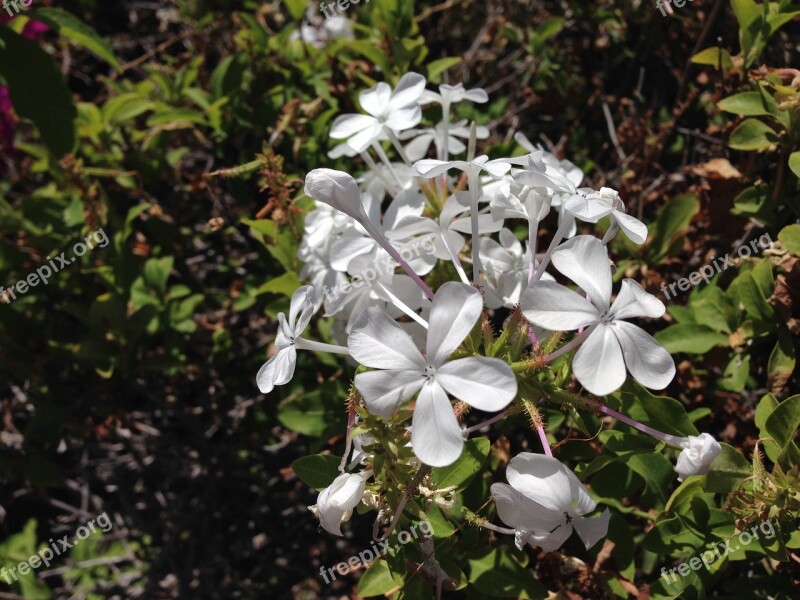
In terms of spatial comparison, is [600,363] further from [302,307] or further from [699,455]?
[302,307]

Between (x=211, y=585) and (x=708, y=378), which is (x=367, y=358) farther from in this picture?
(x=211, y=585)

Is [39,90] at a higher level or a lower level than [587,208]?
higher

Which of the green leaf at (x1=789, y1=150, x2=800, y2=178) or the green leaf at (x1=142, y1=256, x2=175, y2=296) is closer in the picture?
the green leaf at (x1=789, y1=150, x2=800, y2=178)

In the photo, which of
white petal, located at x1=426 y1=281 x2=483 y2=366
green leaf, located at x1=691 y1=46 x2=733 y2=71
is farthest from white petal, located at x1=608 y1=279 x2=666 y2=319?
green leaf, located at x1=691 y1=46 x2=733 y2=71

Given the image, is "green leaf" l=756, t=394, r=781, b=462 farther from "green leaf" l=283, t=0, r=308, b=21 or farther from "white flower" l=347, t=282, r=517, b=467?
"green leaf" l=283, t=0, r=308, b=21

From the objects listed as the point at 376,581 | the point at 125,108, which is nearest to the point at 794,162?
the point at 376,581

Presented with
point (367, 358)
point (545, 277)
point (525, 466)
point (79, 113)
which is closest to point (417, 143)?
point (545, 277)

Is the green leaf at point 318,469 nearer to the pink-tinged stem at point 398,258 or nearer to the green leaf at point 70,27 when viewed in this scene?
the pink-tinged stem at point 398,258
